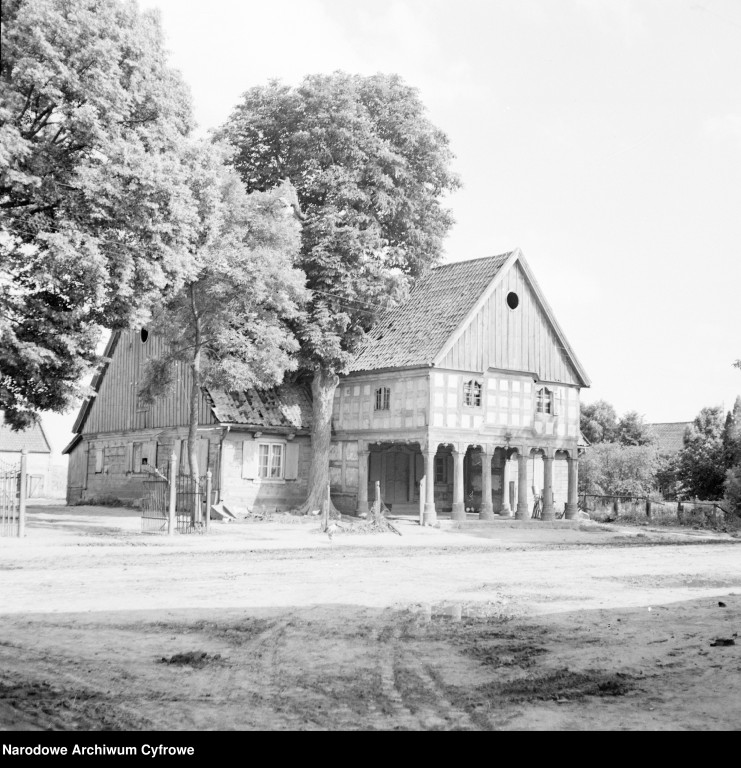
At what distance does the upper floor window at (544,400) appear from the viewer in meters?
39.5

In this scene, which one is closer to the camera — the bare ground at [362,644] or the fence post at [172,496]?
the bare ground at [362,644]

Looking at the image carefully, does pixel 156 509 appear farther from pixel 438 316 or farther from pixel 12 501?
pixel 438 316

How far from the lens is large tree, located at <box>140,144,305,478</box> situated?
89.4ft

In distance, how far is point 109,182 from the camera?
22.2 meters

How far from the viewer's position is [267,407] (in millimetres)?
38375

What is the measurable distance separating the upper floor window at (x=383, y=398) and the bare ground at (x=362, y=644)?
16439 mm

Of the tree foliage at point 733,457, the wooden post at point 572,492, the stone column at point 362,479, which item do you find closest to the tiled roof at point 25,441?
the stone column at point 362,479

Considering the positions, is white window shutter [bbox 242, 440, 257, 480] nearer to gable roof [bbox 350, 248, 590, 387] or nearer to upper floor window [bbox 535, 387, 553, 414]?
gable roof [bbox 350, 248, 590, 387]

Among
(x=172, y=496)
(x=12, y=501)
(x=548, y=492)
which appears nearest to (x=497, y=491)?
(x=548, y=492)

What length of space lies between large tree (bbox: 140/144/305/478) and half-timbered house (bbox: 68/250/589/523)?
20.0ft

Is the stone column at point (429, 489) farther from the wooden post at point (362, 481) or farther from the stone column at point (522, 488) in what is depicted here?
the stone column at point (522, 488)

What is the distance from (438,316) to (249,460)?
9384 millimetres
